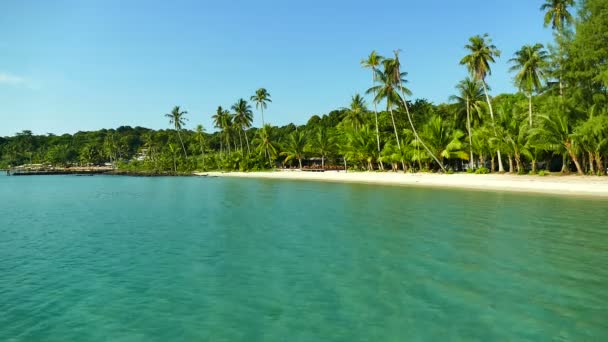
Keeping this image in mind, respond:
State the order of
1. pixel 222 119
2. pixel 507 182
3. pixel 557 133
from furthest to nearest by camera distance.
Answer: pixel 222 119
pixel 507 182
pixel 557 133

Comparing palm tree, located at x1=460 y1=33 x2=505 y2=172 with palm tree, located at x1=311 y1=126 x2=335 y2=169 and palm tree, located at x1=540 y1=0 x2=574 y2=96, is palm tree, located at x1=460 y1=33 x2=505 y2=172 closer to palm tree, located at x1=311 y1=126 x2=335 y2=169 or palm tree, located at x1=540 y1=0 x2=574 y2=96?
palm tree, located at x1=540 y1=0 x2=574 y2=96

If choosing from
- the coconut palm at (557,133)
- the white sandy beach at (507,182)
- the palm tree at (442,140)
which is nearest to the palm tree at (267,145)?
the white sandy beach at (507,182)

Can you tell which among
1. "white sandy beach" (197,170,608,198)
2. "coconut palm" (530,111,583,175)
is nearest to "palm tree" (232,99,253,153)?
"white sandy beach" (197,170,608,198)

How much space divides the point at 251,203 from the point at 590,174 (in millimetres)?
29617

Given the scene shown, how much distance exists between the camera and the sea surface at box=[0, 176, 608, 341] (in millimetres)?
6605

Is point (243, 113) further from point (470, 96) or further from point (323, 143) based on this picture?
point (470, 96)

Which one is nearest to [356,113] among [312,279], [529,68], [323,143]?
[323,143]

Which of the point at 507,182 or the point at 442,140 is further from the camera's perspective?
the point at 442,140

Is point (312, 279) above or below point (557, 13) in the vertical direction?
below

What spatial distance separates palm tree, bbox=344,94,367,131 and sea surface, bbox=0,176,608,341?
4691 cm

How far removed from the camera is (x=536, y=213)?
1900cm

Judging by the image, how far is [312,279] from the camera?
30.5 feet

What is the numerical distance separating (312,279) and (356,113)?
5668 cm

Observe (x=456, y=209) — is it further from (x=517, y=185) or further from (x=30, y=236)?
(x=30, y=236)
